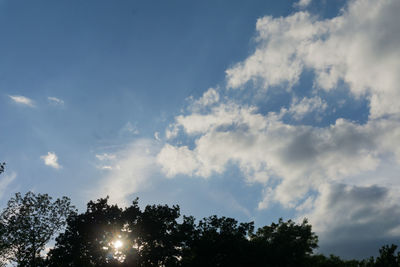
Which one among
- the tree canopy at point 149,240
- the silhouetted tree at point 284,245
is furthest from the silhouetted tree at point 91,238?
the silhouetted tree at point 284,245

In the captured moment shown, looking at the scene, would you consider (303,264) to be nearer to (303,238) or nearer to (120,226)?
(303,238)

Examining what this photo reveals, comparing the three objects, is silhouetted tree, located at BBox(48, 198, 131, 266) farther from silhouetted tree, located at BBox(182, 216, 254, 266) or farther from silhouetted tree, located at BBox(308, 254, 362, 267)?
silhouetted tree, located at BBox(308, 254, 362, 267)

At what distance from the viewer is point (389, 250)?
35312 mm

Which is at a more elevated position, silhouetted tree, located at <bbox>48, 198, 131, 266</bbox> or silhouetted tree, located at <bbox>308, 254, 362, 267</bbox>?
silhouetted tree, located at <bbox>48, 198, 131, 266</bbox>

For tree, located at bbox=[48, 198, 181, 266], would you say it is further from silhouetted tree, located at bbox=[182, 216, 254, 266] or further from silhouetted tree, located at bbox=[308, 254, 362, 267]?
silhouetted tree, located at bbox=[308, 254, 362, 267]

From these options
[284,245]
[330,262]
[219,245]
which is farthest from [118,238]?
[330,262]

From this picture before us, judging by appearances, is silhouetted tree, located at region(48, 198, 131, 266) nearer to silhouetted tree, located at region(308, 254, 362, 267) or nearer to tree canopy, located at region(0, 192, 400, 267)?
tree canopy, located at region(0, 192, 400, 267)

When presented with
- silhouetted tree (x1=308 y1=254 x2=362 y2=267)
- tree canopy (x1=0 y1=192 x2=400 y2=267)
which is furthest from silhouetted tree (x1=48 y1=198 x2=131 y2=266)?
silhouetted tree (x1=308 y1=254 x2=362 y2=267)

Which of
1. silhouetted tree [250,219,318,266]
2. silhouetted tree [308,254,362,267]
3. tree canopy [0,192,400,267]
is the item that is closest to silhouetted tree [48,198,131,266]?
tree canopy [0,192,400,267]

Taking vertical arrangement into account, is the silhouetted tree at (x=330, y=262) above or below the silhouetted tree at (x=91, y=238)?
below

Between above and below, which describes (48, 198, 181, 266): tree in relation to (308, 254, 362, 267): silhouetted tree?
above

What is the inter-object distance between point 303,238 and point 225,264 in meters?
12.7

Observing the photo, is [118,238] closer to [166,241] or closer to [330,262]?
[166,241]

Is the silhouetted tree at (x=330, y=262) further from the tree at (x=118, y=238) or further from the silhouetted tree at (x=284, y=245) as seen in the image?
the tree at (x=118, y=238)
